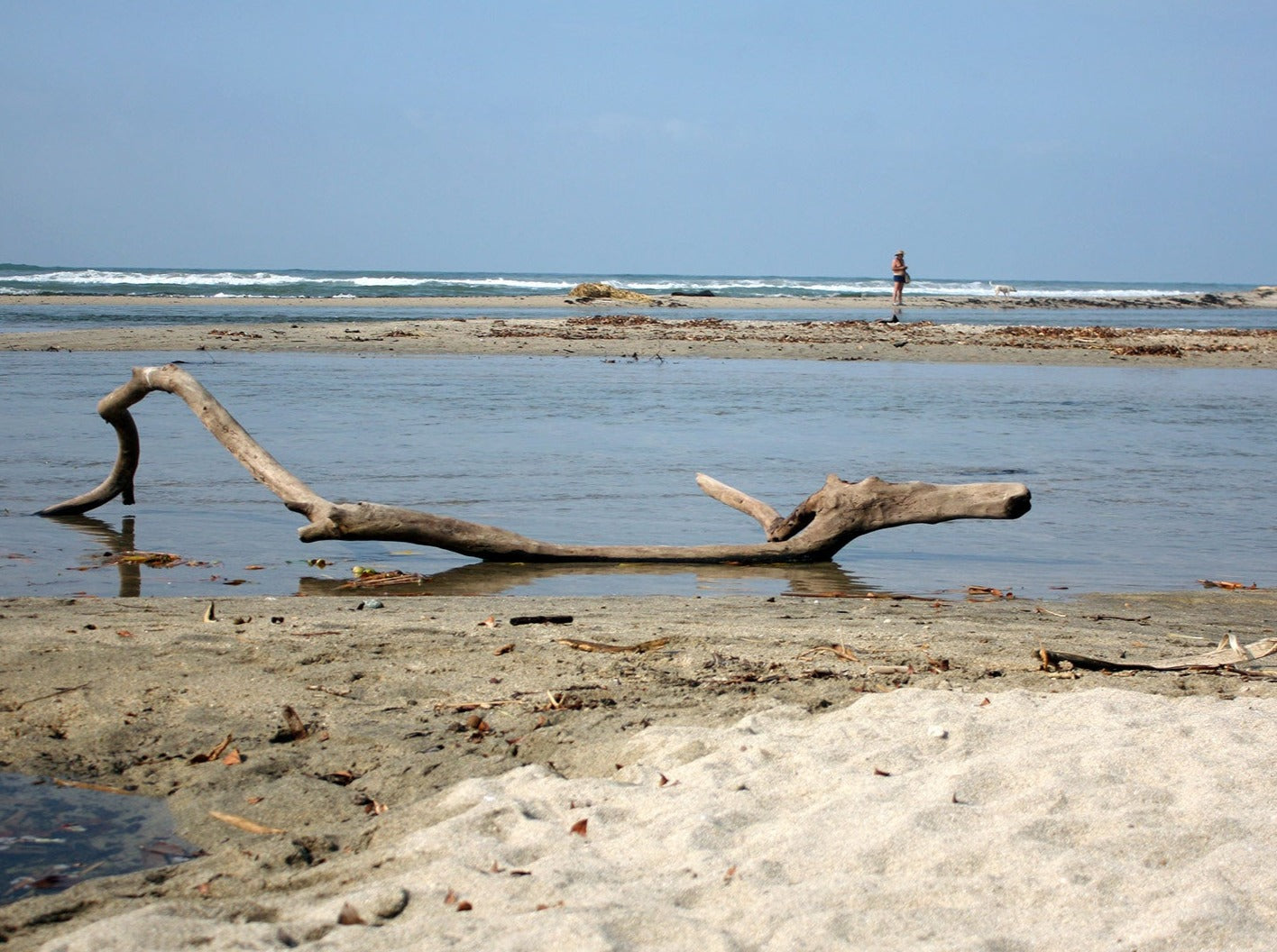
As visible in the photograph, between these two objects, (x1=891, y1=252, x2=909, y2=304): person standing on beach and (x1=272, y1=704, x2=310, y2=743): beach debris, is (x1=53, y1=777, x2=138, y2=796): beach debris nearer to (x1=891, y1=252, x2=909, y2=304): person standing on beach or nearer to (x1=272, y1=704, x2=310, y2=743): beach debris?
(x1=272, y1=704, x2=310, y2=743): beach debris

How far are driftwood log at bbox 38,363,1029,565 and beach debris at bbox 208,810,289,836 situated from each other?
3649 millimetres

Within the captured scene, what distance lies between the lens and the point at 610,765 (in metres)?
3.85

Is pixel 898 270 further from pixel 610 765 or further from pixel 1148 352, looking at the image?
pixel 610 765

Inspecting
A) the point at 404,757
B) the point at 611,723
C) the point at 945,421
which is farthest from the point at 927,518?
the point at 945,421

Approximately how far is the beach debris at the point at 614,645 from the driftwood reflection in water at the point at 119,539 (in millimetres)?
2590

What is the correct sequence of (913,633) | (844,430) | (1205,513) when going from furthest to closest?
(844,430) → (1205,513) → (913,633)

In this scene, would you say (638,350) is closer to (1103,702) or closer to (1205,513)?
(1205,513)

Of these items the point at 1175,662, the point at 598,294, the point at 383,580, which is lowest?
the point at 383,580

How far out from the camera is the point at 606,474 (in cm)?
1068

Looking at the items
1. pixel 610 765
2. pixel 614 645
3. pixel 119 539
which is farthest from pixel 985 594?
pixel 119 539

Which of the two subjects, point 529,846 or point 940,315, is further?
point 940,315

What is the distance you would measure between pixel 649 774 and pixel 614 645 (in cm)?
148

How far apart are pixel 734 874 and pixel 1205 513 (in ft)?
25.2

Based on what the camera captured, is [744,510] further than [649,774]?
Yes
